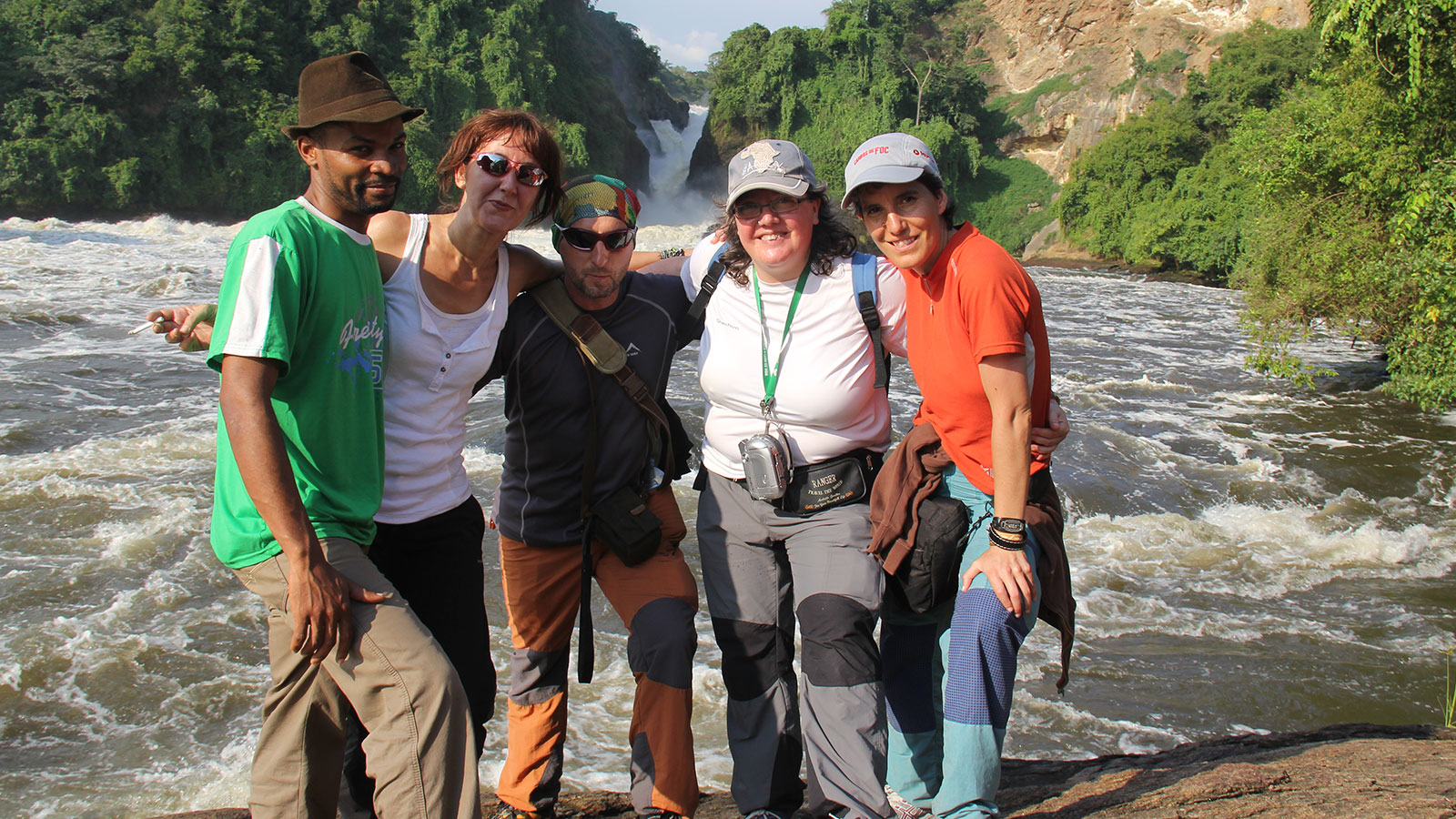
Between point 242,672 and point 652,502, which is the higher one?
point 652,502

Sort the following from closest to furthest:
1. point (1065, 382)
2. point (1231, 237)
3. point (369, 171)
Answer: point (369, 171), point (1065, 382), point (1231, 237)

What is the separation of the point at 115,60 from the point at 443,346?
44.0m

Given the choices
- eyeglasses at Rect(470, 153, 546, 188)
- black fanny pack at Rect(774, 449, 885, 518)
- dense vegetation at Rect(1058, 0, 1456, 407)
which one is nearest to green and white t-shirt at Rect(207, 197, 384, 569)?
eyeglasses at Rect(470, 153, 546, 188)

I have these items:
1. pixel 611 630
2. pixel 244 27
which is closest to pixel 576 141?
pixel 244 27

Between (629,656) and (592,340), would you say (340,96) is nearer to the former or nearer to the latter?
(592,340)

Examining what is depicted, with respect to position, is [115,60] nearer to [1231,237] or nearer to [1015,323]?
[1231,237]

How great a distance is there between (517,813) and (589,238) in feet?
6.17

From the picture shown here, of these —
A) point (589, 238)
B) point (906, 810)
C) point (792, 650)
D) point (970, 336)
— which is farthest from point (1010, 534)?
point (589, 238)

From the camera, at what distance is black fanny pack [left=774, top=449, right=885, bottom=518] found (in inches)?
115

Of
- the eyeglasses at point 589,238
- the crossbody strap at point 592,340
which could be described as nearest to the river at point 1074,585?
the crossbody strap at point 592,340

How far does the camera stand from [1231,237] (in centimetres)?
3136

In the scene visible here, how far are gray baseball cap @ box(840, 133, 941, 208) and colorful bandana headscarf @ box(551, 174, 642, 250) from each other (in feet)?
2.35

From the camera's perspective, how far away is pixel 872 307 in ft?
9.64

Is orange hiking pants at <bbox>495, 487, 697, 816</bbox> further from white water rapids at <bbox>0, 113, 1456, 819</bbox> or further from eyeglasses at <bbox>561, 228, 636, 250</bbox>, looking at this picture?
white water rapids at <bbox>0, 113, 1456, 819</bbox>
